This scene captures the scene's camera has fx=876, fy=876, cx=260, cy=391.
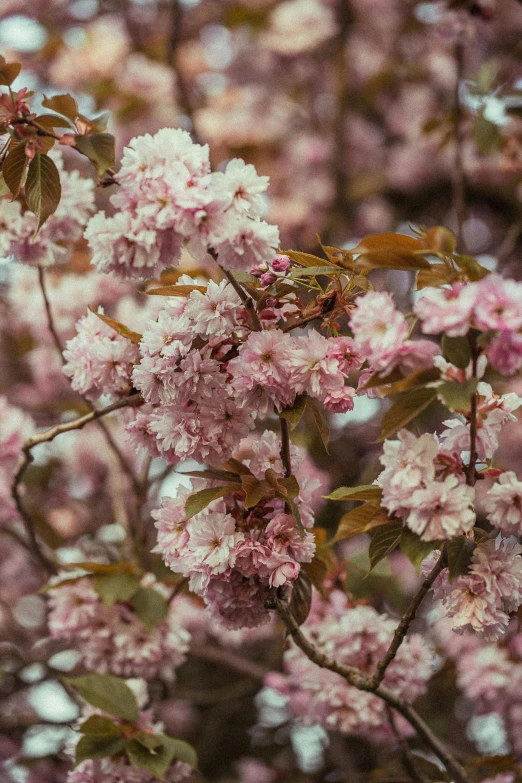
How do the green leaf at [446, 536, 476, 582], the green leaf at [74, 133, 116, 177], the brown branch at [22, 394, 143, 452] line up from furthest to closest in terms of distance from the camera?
the brown branch at [22, 394, 143, 452] < the green leaf at [74, 133, 116, 177] < the green leaf at [446, 536, 476, 582]

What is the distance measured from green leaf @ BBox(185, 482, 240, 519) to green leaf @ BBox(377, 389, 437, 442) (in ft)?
0.91

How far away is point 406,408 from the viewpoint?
3.73ft

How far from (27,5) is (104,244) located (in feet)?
13.1

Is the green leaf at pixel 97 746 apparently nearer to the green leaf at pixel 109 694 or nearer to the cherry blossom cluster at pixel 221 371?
the green leaf at pixel 109 694

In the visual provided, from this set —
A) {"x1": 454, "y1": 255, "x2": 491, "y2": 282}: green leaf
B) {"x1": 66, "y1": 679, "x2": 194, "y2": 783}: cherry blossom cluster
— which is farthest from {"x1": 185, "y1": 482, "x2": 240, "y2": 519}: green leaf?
{"x1": 66, "y1": 679, "x2": 194, "y2": 783}: cherry blossom cluster

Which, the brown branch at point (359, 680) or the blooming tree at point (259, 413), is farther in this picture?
the brown branch at point (359, 680)

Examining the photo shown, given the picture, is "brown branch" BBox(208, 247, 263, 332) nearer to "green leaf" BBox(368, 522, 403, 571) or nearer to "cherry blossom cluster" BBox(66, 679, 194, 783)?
"green leaf" BBox(368, 522, 403, 571)

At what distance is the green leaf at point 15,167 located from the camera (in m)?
1.34

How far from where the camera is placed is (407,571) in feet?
12.9

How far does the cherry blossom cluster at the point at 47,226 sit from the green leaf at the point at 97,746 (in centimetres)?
91

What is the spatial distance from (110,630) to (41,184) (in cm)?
103

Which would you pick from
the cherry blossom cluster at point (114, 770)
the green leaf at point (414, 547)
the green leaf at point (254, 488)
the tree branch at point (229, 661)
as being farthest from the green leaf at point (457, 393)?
the tree branch at point (229, 661)

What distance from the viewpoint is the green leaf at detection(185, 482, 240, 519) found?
1.26 m

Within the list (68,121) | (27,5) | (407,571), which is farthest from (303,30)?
(68,121)
